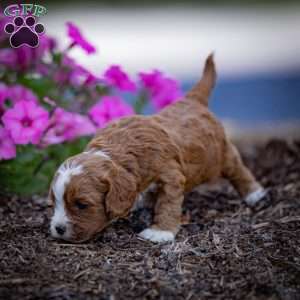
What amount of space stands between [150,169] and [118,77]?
1.39m

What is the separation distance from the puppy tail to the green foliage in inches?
51.8

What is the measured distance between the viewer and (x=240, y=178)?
604 centimetres

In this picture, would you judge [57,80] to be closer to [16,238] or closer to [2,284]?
[16,238]

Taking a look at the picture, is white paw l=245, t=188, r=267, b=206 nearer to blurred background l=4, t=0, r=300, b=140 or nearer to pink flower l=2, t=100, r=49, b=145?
pink flower l=2, t=100, r=49, b=145

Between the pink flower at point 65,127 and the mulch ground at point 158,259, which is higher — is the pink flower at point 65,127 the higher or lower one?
the higher one

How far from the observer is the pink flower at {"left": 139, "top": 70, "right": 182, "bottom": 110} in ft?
21.1

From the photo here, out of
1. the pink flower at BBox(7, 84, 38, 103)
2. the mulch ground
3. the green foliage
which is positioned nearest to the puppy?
the mulch ground

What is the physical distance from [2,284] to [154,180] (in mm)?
1433

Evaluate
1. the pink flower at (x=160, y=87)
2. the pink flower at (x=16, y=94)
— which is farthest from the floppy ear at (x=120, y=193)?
the pink flower at (x=160, y=87)

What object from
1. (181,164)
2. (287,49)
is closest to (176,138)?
(181,164)

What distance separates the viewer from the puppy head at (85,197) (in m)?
4.50

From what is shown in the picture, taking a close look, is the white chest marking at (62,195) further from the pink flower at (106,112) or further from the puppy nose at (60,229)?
the pink flower at (106,112)

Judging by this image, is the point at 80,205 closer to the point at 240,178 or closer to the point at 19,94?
the point at 19,94

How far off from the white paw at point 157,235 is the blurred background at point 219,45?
12.7 feet
